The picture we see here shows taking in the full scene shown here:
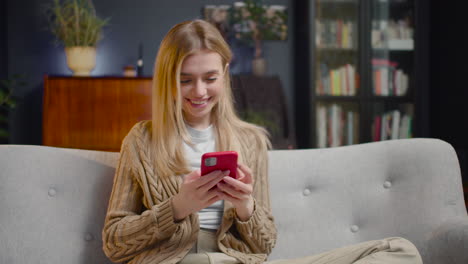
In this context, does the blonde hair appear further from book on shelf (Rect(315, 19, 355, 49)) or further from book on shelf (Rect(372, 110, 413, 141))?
book on shelf (Rect(372, 110, 413, 141))

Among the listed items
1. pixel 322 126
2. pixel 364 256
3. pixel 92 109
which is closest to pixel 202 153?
pixel 364 256

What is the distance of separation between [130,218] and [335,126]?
338cm

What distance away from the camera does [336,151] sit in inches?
72.9

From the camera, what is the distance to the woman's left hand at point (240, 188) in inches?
51.6

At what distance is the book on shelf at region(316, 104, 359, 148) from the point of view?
14.8ft

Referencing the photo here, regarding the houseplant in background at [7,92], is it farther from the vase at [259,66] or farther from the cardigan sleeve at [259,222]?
the cardigan sleeve at [259,222]

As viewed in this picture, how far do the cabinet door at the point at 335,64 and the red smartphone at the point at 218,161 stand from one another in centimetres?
327

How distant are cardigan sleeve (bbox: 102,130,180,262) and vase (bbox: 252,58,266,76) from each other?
3128 mm

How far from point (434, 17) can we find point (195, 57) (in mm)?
3551

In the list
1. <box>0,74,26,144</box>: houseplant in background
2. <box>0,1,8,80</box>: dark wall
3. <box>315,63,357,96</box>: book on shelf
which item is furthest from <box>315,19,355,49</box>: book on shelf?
<box>0,1,8,80</box>: dark wall

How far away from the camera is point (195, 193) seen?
130 cm

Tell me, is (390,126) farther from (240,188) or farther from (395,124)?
(240,188)

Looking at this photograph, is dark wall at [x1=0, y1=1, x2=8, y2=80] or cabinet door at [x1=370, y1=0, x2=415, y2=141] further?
cabinet door at [x1=370, y1=0, x2=415, y2=141]

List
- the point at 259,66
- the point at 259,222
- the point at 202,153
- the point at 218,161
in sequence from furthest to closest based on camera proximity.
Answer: the point at 259,66 → the point at 202,153 → the point at 259,222 → the point at 218,161
